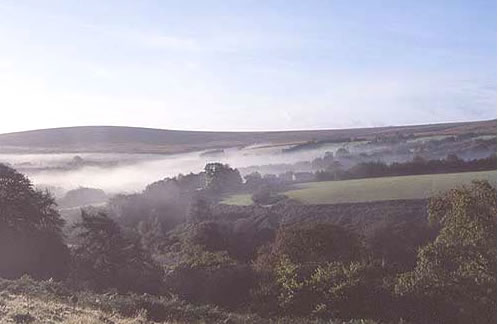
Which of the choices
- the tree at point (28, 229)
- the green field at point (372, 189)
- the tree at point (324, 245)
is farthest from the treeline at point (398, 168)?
the tree at point (28, 229)

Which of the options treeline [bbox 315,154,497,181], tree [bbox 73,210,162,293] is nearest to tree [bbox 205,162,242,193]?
treeline [bbox 315,154,497,181]

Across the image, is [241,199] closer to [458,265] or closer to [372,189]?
[372,189]

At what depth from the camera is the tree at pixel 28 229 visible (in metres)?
5.55

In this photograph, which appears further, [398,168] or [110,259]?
[110,259]

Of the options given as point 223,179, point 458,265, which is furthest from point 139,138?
point 458,265

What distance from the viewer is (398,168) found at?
16.6ft

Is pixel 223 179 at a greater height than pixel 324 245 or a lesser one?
greater

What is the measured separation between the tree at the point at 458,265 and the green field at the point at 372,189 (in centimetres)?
10

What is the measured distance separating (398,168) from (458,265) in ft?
2.85

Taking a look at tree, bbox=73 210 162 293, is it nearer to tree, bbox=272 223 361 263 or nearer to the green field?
the green field

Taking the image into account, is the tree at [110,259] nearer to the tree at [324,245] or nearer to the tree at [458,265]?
the tree at [324,245]

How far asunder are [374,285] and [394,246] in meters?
0.37

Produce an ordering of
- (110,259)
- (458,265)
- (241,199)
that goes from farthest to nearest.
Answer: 1. (110,259)
2. (241,199)
3. (458,265)

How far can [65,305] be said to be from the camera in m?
5.01
